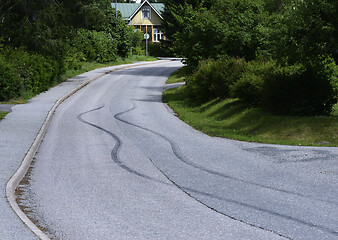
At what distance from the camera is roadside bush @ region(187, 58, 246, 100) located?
26.0 metres

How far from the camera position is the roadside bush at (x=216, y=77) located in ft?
85.5

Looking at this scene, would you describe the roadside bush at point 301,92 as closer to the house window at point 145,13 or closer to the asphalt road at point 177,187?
the asphalt road at point 177,187

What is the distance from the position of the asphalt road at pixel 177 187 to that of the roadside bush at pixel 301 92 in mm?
3610

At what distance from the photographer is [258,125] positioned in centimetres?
1986

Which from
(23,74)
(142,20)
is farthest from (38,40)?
(142,20)

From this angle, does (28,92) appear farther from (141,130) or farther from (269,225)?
(269,225)

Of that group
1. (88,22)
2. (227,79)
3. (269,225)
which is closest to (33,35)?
(88,22)

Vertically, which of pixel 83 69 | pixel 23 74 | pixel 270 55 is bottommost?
pixel 83 69

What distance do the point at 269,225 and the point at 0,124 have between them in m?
14.4

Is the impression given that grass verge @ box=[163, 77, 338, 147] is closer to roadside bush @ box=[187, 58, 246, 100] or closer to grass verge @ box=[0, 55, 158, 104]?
roadside bush @ box=[187, 58, 246, 100]

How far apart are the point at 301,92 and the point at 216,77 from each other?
8072 mm

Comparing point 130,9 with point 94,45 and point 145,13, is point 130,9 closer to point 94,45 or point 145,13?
point 145,13

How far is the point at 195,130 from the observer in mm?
20312

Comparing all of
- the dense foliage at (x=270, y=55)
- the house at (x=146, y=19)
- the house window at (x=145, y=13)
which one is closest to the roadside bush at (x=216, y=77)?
the dense foliage at (x=270, y=55)
